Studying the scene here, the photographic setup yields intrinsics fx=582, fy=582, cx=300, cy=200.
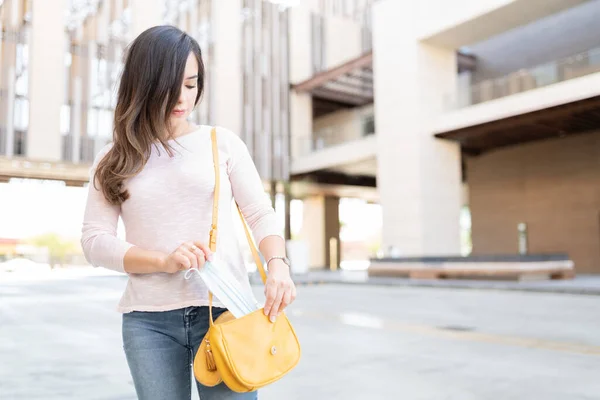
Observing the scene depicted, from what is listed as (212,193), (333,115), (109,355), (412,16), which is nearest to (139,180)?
(212,193)

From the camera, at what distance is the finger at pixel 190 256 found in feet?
4.98

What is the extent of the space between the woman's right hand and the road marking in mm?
5354

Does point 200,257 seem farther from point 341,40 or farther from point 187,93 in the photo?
point 341,40

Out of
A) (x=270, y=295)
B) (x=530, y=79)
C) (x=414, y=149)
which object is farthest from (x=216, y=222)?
(x=414, y=149)

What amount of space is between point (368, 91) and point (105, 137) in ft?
49.1

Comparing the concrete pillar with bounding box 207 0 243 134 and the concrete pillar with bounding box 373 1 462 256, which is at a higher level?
the concrete pillar with bounding box 207 0 243 134

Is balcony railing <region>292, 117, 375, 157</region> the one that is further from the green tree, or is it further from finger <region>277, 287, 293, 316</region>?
the green tree


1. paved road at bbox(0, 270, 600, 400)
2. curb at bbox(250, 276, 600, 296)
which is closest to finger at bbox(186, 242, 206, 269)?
paved road at bbox(0, 270, 600, 400)

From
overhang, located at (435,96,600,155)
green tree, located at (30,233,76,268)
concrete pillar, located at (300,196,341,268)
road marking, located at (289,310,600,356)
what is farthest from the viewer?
green tree, located at (30,233,76,268)

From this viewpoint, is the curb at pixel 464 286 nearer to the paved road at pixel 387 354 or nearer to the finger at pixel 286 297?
the paved road at pixel 387 354

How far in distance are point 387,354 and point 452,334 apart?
1.67m

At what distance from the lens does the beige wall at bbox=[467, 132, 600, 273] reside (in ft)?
84.8

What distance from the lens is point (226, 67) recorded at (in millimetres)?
32625

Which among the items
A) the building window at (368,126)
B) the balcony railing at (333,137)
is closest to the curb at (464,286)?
the building window at (368,126)
